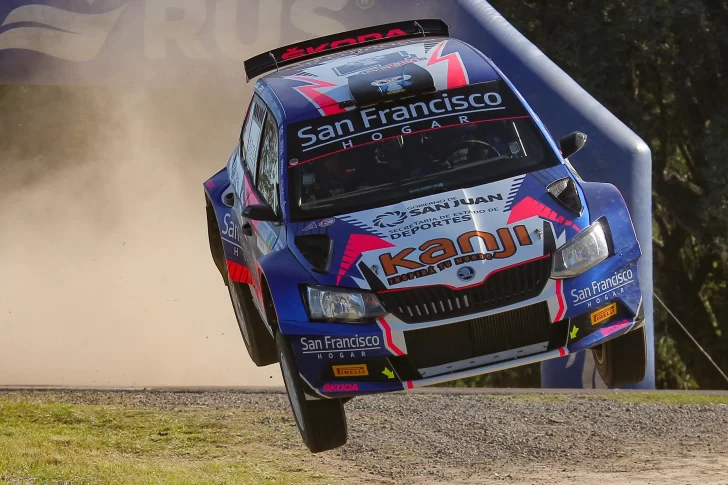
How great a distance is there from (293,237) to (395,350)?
941 millimetres

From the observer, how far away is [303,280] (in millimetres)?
6230

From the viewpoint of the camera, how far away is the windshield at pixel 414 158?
6.73 meters

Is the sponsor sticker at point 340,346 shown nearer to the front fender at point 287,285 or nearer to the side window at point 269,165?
the front fender at point 287,285

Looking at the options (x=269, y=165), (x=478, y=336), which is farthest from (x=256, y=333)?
(x=478, y=336)

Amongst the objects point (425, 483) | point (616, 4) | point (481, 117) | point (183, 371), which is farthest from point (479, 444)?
point (616, 4)

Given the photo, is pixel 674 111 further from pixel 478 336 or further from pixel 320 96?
pixel 478 336

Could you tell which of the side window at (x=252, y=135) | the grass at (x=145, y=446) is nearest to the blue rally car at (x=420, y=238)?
the side window at (x=252, y=135)

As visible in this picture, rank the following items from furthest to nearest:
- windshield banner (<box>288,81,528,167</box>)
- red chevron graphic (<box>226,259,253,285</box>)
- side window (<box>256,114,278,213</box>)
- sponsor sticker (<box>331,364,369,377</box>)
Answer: red chevron graphic (<box>226,259,253,285</box>) < side window (<box>256,114,278,213</box>) < windshield banner (<box>288,81,528,167</box>) < sponsor sticker (<box>331,364,369,377</box>)

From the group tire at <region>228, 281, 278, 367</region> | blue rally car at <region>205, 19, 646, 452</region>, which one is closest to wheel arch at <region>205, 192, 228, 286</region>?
tire at <region>228, 281, 278, 367</region>

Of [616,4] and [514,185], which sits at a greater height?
[616,4]

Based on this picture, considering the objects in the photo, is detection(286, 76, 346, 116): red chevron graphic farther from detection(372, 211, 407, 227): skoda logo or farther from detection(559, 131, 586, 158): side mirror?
detection(559, 131, 586, 158): side mirror

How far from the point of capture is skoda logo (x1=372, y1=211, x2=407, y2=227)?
20.8 ft

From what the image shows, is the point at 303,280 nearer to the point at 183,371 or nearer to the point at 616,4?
the point at 183,371

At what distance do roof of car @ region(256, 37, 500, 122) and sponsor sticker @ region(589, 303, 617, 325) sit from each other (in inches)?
67.4
